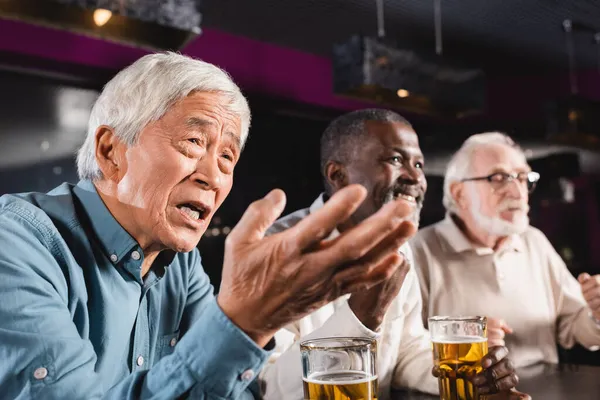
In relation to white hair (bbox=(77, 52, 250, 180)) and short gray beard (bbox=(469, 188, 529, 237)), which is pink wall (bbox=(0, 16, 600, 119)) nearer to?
short gray beard (bbox=(469, 188, 529, 237))

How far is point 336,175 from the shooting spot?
1.99 metres

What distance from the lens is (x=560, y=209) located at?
18.3ft

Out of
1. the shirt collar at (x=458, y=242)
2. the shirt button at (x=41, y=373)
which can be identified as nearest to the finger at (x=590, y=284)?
the shirt collar at (x=458, y=242)

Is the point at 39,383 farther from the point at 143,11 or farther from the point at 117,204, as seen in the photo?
the point at 143,11

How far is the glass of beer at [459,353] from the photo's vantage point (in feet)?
3.67

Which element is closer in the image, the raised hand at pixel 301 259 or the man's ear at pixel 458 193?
the raised hand at pixel 301 259

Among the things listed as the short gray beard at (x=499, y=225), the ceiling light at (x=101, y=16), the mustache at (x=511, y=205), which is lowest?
the short gray beard at (x=499, y=225)

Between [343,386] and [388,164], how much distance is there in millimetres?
1139

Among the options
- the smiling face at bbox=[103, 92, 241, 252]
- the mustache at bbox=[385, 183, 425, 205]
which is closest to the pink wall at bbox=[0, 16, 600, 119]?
the mustache at bbox=[385, 183, 425, 205]

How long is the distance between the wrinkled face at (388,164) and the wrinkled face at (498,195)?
0.72 meters

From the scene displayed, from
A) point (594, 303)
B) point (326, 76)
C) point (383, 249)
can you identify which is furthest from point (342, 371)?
point (326, 76)

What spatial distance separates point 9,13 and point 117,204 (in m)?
1.22

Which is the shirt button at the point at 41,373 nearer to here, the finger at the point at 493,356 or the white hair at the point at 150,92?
the white hair at the point at 150,92

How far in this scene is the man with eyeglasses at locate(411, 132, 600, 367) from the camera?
7.60 ft
